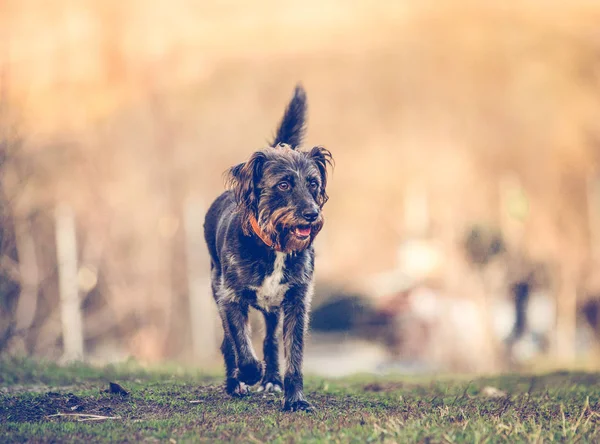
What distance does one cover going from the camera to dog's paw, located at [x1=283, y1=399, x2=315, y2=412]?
6719 millimetres

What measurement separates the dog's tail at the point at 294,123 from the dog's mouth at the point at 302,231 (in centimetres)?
180

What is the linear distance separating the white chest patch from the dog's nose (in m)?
0.48

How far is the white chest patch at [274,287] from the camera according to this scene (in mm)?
7145

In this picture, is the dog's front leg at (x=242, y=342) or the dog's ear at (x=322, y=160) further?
the dog's ear at (x=322, y=160)

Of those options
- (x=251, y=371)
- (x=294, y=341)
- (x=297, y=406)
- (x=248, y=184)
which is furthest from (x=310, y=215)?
(x=297, y=406)

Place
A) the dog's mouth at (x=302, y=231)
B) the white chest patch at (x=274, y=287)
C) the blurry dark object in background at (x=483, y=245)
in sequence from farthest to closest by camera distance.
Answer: the blurry dark object in background at (x=483, y=245), the white chest patch at (x=274, y=287), the dog's mouth at (x=302, y=231)

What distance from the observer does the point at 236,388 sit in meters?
7.67

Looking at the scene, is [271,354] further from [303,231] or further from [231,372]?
[303,231]

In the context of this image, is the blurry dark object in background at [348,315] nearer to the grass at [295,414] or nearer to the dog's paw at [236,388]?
the grass at [295,414]

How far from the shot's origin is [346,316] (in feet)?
162

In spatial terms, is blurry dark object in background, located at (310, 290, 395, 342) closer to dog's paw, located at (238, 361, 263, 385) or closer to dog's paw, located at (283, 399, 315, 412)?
dog's paw, located at (238, 361, 263, 385)

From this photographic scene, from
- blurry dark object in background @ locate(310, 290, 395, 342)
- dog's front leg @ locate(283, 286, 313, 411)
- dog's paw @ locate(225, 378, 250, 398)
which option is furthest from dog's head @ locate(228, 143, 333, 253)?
blurry dark object in background @ locate(310, 290, 395, 342)

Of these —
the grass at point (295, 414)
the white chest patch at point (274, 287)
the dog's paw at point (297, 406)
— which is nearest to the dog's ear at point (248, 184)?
the white chest patch at point (274, 287)

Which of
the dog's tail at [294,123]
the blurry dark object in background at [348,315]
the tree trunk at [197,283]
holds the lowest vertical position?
the blurry dark object in background at [348,315]
